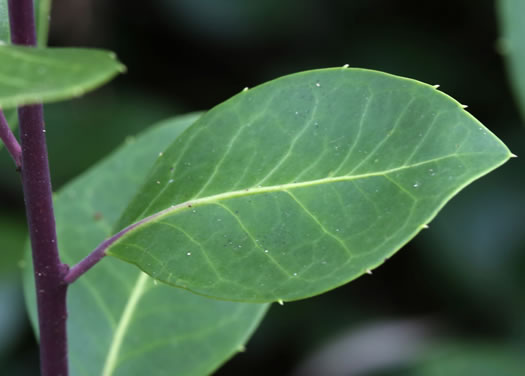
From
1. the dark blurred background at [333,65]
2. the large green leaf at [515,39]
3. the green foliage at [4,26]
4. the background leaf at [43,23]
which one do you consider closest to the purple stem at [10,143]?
the green foliage at [4,26]

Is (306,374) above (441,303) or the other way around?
the other way around

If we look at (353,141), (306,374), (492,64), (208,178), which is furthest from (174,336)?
(492,64)

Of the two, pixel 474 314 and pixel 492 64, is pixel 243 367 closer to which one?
pixel 474 314

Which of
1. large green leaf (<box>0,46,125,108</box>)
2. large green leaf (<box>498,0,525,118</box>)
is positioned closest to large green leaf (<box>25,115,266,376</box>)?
large green leaf (<box>0,46,125,108</box>)

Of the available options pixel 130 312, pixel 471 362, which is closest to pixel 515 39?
pixel 471 362

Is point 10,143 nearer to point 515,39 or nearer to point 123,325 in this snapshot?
point 123,325

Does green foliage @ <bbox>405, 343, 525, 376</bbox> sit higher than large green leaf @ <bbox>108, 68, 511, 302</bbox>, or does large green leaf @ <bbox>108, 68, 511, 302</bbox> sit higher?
large green leaf @ <bbox>108, 68, 511, 302</bbox>

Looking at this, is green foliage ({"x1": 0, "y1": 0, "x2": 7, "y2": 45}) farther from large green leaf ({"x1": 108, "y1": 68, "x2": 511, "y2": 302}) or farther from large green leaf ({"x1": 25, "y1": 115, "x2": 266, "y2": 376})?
large green leaf ({"x1": 25, "y1": 115, "x2": 266, "y2": 376})
